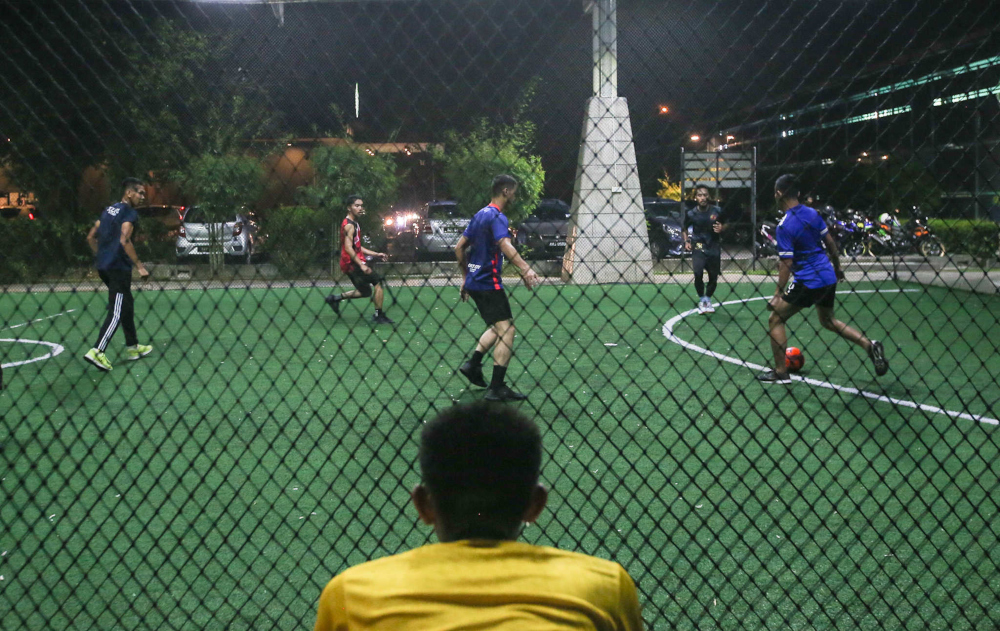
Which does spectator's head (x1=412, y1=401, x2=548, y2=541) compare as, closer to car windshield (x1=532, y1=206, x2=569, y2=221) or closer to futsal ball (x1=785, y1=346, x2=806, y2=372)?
futsal ball (x1=785, y1=346, x2=806, y2=372)

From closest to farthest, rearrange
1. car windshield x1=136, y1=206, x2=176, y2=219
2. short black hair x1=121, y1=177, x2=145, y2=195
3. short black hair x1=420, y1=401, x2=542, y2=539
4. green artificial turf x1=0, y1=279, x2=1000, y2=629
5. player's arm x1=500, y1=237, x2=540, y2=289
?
short black hair x1=420, y1=401, x2=542, y2=539 < green artificial turf x1=0, y1=279, x2=1000, y2=629 < player's arm x1=500, y1=237, x2=540, y2=289 < short black hair x1=121, y1=177, x2=145, y2=195 < car windshield x1=136, y1=206, x2=176, y2=219

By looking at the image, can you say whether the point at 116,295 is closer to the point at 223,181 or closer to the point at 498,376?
the point at 498,376

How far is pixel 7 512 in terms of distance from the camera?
185 inches

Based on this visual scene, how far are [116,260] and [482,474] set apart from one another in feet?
26.4

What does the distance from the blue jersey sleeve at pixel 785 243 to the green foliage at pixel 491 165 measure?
4638mm

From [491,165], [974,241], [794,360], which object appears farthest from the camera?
[491,165]

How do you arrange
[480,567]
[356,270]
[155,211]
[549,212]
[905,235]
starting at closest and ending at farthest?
[480,567] < [905,235] < [356,270] < [155,211] < [549,212]

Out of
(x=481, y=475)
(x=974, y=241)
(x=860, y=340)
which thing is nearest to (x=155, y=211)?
(x=860, y=340)

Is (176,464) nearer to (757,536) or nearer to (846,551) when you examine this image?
(757,536)

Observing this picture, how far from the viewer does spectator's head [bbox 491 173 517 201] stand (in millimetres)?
6934

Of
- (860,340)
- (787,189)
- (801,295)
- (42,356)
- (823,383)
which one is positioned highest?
(787,189)

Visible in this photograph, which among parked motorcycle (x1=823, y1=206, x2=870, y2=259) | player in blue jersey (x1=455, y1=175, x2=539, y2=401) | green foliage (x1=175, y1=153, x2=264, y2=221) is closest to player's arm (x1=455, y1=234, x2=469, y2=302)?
player in blue jersey (x1=455, y1=175, x2=539, y2=401)

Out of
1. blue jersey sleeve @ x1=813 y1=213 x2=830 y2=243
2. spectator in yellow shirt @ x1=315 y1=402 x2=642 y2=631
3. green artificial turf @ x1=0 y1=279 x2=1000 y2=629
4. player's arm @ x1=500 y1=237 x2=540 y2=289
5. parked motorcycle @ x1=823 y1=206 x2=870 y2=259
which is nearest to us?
spectator in yellow shirt @ x1=315 y1=402 x2=642 y2=631

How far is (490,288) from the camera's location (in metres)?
7.40
